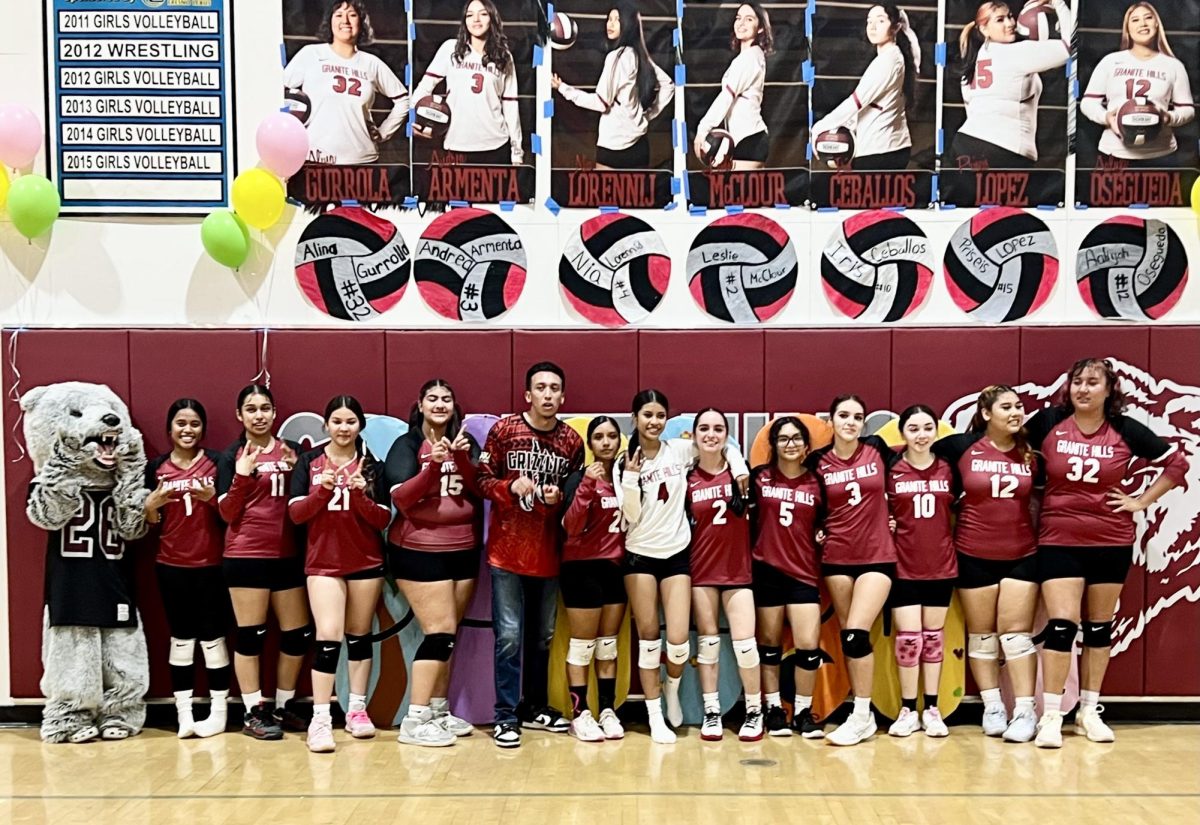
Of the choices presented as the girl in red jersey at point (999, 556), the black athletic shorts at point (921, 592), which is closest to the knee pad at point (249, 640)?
the black athletic shorts at point (921, 592)

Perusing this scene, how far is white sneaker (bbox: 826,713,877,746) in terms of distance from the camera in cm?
470

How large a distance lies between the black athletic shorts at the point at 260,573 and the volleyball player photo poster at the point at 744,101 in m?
2.78

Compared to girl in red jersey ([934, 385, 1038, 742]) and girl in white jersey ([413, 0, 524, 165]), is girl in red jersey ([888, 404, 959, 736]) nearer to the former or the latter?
girl in red jersey ([934, 385, 1038, 742])

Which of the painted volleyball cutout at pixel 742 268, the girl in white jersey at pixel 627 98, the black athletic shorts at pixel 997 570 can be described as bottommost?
the black athletic shorts at pixel 997 570

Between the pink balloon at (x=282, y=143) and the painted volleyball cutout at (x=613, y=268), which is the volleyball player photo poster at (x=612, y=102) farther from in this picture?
the pink balloon at (x=282, y=143)

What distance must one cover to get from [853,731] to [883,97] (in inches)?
126

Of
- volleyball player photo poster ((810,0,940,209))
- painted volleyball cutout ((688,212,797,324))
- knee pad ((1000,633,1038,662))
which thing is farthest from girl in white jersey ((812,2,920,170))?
knee pad ((1000,633,1038,662))

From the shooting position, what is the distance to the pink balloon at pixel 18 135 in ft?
15.9

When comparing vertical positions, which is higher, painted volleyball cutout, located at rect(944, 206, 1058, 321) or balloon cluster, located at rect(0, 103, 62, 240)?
balloon cluster, located at rect(0, 103, 62, 240)

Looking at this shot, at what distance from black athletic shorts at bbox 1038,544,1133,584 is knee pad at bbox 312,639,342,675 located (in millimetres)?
3447

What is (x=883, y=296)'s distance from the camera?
5199 mm

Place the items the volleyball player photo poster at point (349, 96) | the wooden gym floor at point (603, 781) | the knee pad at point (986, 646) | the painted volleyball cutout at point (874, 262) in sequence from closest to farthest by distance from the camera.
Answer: the wooden gym floor at point (603, 781) < the knee pad at point (986, 646) < the volleyball player photo poster at point (349, 96) < the painted volleyball cutout at point (874, 262)

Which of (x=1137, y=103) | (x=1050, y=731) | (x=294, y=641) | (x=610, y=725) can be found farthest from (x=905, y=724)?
(x=1137, y=103)

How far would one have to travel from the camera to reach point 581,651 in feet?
15.7
